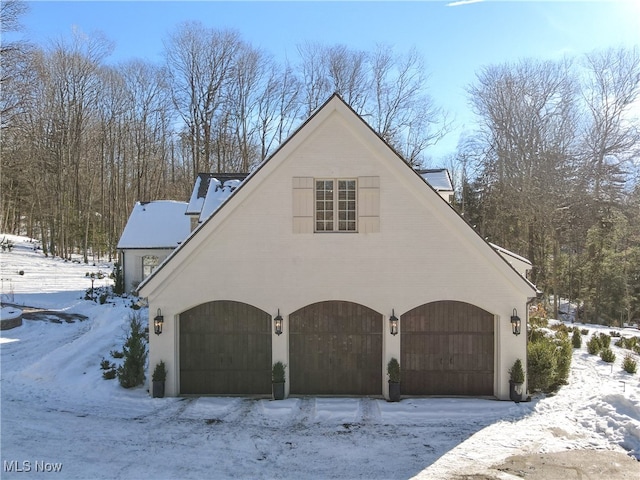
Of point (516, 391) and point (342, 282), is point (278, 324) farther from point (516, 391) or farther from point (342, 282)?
point (516, 391)

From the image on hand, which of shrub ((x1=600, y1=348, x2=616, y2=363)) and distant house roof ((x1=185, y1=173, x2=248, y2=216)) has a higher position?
distant house roof ((x1=185, y1=173, x2=248, y2=216))

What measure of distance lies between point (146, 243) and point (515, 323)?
1929 centimetres

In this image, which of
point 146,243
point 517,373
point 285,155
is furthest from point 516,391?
point 146,243

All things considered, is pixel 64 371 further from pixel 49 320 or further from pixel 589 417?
pixel 589 417

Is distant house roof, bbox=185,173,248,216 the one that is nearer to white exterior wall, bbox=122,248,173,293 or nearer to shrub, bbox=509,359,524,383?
white exterior wall, bbox=122,248,173,293

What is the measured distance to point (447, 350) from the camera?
10711mm

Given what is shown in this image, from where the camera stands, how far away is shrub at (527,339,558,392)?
35.5 feet

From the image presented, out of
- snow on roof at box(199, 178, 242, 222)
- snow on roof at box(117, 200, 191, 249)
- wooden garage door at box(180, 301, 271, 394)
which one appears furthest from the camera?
snow on roof at box(117, 200, 191, 249)

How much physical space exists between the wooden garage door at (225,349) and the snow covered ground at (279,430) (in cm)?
A: 52

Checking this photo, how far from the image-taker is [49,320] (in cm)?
1645

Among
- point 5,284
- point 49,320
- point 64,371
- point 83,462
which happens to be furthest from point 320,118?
point 5,284

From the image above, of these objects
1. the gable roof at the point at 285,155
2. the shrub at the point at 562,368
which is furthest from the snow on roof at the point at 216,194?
the shrub at the point at 562,368

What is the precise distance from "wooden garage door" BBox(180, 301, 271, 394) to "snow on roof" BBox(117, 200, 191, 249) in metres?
12.4

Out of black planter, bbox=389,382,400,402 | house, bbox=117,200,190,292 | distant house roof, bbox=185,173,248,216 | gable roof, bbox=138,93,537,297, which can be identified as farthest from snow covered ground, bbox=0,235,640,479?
house, bbox=117,200,190,292
